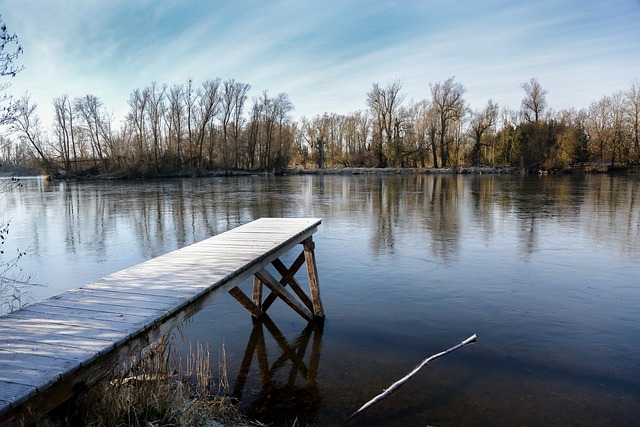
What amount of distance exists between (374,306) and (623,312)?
4.02 m

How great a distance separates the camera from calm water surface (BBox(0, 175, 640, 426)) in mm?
4754

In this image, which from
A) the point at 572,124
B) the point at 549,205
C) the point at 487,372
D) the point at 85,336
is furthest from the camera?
the point at 572,124

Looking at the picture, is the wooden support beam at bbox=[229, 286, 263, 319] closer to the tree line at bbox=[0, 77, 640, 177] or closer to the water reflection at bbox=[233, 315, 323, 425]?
the water reflection at bbox=[233, 315, 323, 425]

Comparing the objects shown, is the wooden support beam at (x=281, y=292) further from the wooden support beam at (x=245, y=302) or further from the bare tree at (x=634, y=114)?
the bare tree at (x=634, y=114)

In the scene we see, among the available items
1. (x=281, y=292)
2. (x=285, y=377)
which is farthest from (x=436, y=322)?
(x=285, y=377)

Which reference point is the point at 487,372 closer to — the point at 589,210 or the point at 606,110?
the point at 589,210

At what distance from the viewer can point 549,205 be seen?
67.6 feet

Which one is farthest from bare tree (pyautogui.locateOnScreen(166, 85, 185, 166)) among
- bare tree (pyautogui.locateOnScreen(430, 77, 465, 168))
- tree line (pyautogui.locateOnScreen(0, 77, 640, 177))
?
bare tree (pyautogui.locateOnScreen(430, 77, 465, 168))

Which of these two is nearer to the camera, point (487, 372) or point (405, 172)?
point (487, 372)

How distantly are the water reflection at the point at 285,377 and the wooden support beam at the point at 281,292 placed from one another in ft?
0.73

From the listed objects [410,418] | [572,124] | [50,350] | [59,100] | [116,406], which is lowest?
[410,418]

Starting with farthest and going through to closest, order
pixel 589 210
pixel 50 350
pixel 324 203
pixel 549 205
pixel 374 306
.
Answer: pixel 324 203 → pixel 549 205 → pixel 589 210 → pixel 374 306 → pixel 50 350

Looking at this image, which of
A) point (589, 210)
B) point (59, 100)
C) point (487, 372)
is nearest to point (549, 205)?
point (589, 210)

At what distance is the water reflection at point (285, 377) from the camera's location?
4.62 meters
